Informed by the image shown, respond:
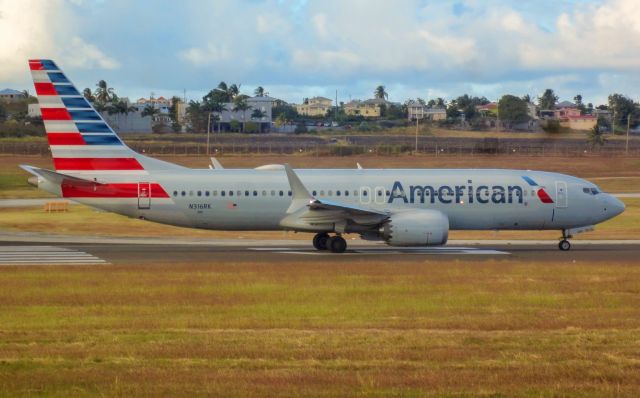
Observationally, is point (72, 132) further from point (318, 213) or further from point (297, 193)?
point (318, 213)

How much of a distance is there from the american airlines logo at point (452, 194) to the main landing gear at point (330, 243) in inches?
89.9

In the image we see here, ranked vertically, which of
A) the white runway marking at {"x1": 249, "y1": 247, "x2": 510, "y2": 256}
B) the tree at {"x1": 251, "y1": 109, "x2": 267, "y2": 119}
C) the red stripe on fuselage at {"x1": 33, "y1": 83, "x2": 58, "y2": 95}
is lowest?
the white runway marking at {"x1": 249, "y1": 247, "x2": 510, "y2": 256}

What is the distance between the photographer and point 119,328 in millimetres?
18406

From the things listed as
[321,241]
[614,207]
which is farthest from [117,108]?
[614,207]

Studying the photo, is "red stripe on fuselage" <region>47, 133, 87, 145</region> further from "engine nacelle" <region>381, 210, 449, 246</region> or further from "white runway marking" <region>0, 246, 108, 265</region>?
"engine nacelle" <region>381, 210, 449, 246</region>

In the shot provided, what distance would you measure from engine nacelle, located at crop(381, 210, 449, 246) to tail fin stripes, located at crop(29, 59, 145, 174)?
9458 mm

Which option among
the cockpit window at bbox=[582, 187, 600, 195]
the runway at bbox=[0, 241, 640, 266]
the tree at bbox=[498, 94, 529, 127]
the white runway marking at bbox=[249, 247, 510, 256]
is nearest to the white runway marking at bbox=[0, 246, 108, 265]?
the runway at bbox=[0, 241, 640, 266]

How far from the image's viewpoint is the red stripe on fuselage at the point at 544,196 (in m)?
36.9

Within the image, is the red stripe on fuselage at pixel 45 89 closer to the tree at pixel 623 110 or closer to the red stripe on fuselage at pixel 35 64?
the red stripe on fuselage at pixel 35 64

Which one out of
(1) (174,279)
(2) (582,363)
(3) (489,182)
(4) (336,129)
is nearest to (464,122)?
(4) (336,129)

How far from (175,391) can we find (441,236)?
2273 cm

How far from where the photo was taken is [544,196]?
36.9 metres

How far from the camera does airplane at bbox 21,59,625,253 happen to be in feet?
120

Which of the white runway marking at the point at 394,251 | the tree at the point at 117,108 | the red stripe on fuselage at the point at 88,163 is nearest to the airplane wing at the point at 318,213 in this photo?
the white runway marking at the point at 394,251
